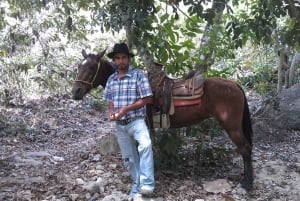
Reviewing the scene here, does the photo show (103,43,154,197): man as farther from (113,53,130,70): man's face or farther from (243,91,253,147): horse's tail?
(243,91,253,147): horse's tail

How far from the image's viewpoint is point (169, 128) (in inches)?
202

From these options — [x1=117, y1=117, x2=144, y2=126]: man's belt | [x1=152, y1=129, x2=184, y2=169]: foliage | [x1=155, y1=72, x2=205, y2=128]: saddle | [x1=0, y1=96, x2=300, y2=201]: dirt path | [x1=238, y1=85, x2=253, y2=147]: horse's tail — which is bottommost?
[x1=0, y1=96, x2=300, y2=201]: dirt path

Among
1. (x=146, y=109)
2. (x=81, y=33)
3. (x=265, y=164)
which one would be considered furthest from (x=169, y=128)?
(x=81, y=33)

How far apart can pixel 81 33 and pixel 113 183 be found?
16.4ft

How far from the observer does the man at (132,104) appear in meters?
4.23

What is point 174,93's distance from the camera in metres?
4.85

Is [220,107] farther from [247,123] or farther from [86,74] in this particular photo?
[86,74]

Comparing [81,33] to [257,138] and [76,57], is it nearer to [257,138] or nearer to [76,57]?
[76,57]

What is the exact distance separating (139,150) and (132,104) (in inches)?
18.8

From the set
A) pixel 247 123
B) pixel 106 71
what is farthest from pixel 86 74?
pixel 247 123

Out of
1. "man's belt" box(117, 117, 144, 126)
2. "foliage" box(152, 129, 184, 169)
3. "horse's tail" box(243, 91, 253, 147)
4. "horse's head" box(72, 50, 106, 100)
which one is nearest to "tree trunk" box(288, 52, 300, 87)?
"horse's tail" box(243, 91, 253, 147)

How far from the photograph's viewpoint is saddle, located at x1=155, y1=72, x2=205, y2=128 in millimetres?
4770

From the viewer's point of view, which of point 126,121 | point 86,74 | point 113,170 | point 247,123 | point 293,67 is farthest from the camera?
point 293,67

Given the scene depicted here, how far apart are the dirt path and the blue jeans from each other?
0.99ft
